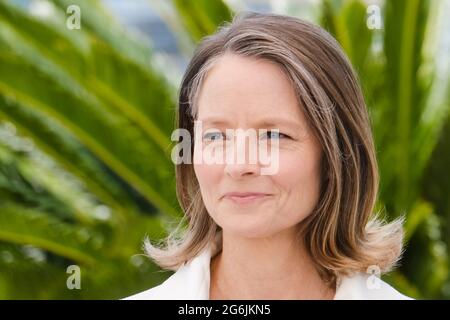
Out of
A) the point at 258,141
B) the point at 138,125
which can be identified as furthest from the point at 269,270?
the point at 138,125

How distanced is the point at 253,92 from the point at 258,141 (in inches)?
3.2

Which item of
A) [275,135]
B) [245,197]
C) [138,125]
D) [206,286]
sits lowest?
[206,286]

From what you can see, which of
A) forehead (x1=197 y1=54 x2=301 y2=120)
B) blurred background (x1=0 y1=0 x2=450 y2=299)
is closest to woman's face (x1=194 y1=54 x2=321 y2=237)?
forehead (x1=197 y1=54 x2=301 y2=120)

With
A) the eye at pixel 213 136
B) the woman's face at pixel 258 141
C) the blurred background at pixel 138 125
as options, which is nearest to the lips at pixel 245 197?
the woman's face at pixel 258 141

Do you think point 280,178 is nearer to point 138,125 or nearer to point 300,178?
point 300,178

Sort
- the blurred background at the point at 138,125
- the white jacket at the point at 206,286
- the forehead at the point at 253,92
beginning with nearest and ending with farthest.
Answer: the forehead at the point at 253,92
the white jacket at the point at 206,286
the blurred background at the point at 138,125

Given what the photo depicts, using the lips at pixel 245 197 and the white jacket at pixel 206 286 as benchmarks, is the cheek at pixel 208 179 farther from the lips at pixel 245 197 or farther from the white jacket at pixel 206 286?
the white jacket at pixel 206 286

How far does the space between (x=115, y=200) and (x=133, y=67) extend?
0.84m

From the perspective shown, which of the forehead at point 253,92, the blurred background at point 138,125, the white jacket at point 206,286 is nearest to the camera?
the forehead at point 253,92

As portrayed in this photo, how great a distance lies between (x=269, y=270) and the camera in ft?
4.81

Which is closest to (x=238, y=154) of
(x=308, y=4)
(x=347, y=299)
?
(x=347, y=299)

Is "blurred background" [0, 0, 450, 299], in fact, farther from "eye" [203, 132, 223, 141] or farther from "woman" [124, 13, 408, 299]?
"eye" [203, 132, 223, 141]

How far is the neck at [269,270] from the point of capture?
4.78 feet

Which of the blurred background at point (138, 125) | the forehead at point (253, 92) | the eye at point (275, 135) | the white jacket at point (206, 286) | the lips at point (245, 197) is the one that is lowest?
the white jacket at point (206, 286)
